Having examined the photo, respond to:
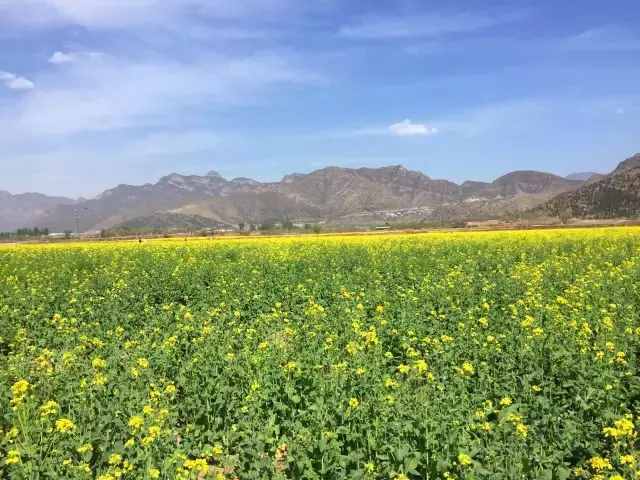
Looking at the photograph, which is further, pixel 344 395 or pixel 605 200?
pixel 605 200

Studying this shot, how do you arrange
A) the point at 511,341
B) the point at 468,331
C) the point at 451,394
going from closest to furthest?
the point at 451,394 → the point at 511,341 → the point at 468,331

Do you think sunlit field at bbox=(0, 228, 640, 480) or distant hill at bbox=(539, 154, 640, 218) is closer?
sunlit field at bbox=(0, 228, 640, 480)

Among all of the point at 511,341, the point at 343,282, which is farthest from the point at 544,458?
the point at 343,282

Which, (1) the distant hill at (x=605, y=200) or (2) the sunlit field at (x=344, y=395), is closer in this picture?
(2) the sunlit field at (x=344, y=395)

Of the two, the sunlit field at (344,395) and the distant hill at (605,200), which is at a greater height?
the distant hill at (605,200)

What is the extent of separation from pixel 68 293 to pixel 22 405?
9.44 metres

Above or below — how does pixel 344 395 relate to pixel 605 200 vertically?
below

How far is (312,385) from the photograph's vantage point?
24.7 feet

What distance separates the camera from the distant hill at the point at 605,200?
11519 cm

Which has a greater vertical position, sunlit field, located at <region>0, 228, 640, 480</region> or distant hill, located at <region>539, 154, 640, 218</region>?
distant hill, located at <region>539, 154, 640, 218</region>

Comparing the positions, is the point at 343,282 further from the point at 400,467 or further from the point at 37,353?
the point at 400,467

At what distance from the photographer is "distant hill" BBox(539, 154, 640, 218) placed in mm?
115188

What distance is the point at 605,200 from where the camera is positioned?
124 metres

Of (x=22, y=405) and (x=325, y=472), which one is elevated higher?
(x=22, y=405)
